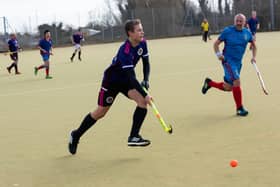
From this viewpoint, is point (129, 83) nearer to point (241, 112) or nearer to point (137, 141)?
point (137, 141)

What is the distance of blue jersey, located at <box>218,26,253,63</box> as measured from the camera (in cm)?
857

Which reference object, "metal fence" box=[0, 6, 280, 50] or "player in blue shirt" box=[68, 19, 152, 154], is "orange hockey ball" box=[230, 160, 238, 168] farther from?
"metal fence" box=[0, 6, 280, 50]

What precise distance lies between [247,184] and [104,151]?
2.19 metres

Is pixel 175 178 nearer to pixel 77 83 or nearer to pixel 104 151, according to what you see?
pixel 104 151

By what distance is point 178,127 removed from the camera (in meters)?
7.78

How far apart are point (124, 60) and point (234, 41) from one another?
3.08 m

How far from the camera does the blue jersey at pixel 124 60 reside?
6043mm

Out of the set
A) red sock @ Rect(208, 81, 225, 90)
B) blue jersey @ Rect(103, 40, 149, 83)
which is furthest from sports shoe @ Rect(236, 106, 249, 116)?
blue jersey @ Rect(103, 40, 149, 83)

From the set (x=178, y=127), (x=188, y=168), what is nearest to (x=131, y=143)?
(x=188, y=168)

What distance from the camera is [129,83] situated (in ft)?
20.6

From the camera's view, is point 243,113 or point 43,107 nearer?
point 243,113

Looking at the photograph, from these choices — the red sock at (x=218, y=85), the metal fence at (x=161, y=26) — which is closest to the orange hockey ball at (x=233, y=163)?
the red sock at (x=218, y=85)

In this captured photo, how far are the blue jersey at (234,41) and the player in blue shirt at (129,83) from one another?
2561 millimetres

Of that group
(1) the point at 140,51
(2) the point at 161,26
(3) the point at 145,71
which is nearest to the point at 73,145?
(3) the point at 145,71
